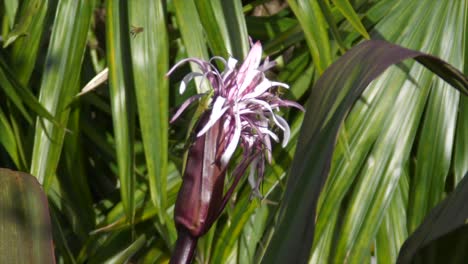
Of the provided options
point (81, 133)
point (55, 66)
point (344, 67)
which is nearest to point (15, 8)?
point (55, 66)

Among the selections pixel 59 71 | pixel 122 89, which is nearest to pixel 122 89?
pixel 122 89

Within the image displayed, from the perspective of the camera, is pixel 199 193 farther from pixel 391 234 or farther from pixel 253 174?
pixel 391 234

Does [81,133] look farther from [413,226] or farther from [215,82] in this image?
[215,82]

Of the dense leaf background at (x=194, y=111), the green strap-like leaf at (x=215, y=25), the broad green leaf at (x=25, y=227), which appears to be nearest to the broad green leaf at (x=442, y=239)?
the broad green leaf at (x=25, y=227)

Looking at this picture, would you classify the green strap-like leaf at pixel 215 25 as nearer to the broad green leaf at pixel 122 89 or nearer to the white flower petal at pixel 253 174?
the broad green leaf at pixel 122 89

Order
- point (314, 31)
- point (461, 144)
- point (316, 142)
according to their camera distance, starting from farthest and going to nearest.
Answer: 1. point (461, 144)
2. point (314, 31)
3. point (316, 142)
